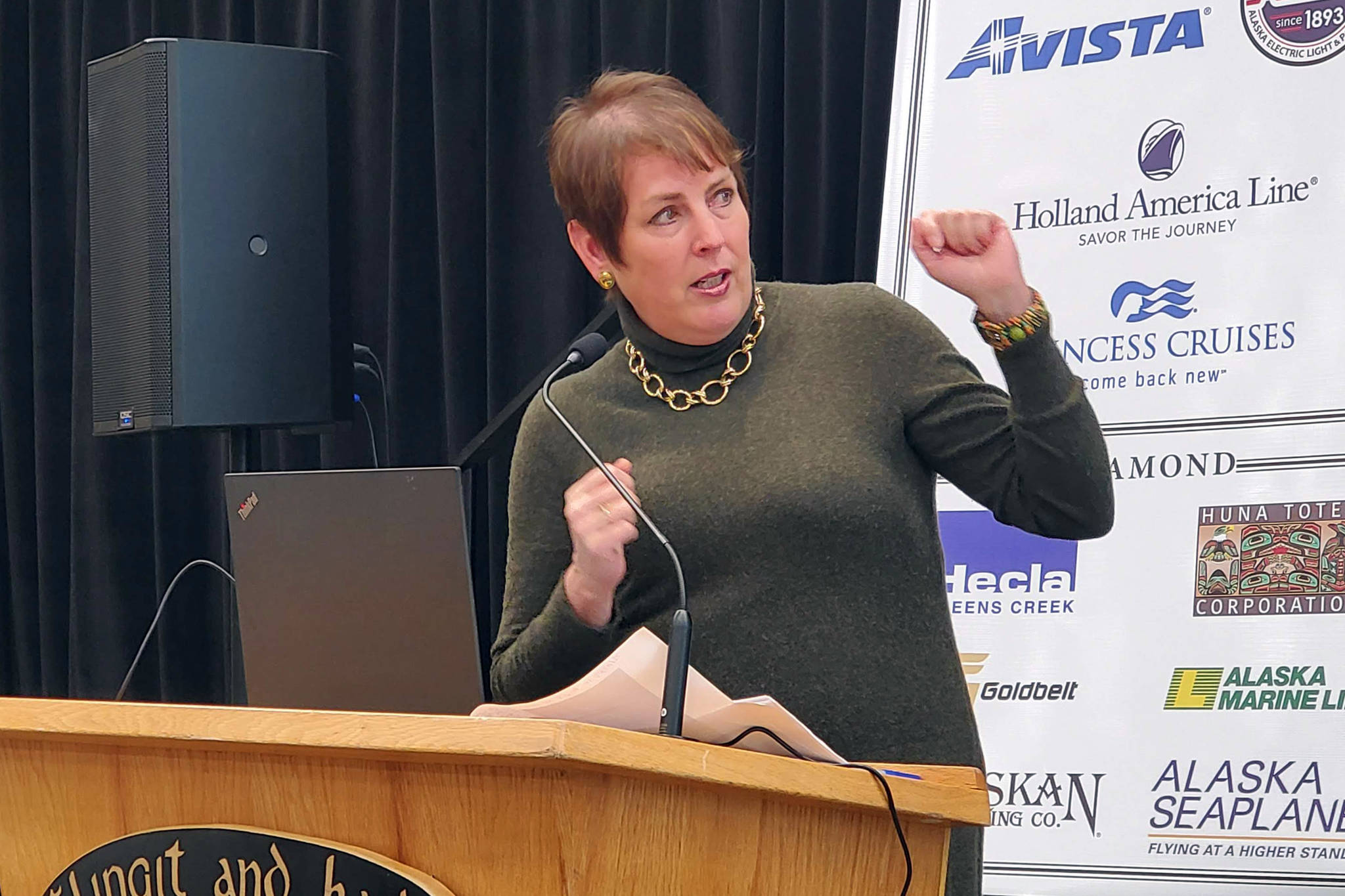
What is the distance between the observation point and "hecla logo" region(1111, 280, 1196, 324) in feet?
7.69

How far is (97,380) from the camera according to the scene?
2.73 metres

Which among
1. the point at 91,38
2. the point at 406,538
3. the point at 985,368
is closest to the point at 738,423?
the point at 406,538

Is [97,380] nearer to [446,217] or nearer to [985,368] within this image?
[446,217]

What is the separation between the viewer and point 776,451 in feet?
4.70

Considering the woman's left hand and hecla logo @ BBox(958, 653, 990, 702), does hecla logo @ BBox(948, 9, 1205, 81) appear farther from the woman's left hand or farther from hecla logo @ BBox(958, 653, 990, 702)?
the woman's left hand

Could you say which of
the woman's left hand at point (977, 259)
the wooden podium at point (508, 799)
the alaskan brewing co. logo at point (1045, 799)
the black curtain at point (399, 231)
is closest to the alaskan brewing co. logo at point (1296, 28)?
the black curtain at point (399, 231)

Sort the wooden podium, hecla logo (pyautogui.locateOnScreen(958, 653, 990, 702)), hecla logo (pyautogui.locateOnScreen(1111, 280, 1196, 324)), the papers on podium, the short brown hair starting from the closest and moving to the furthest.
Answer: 1. the wooden podium
2. the papers on podium
3. the short brown hair
4. hecla logo (pyautogui.locateOnScreen(1111, 280, 1196, 324))
5. hecla logo (pyautogui.locateOnScreen(958, 653, 990, 702))

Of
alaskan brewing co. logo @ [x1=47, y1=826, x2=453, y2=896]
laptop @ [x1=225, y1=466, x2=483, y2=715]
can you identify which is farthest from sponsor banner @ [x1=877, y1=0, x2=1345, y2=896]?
alaskan brewing co. logo @ [x1=47, y1=826, x2=453, y2=896]

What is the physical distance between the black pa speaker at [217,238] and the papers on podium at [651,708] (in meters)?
1.68

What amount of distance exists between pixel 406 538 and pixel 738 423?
0.34 meters

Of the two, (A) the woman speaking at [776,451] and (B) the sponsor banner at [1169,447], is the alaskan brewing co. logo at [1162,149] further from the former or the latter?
(A) the woman speaking at [776,451]

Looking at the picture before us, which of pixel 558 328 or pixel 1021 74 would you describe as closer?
pixel 1021 74

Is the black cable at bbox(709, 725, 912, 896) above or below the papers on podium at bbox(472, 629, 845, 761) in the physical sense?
below

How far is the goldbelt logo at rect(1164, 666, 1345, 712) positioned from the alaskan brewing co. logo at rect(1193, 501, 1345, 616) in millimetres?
87
